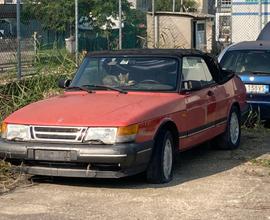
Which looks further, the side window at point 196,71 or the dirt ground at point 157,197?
the side window at point 196,71

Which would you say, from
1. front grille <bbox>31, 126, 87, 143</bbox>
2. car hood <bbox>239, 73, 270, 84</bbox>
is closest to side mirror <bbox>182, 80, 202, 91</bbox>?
front grille <bbox>31, 126, 87, 143</bbox>

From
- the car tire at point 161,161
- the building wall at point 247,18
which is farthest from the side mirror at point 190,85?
the building wall at point 247,18

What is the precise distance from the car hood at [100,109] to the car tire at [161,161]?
11.2 inches

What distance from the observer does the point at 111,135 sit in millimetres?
6766

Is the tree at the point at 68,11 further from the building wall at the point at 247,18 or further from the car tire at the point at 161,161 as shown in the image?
the car tire at the point at 161,161

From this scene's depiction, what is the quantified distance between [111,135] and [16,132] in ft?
3.65

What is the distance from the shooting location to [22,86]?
11203 millimetres

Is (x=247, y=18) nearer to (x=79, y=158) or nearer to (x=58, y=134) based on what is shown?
(x=58, y=134)

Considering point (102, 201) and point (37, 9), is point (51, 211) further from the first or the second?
point (37, 9)

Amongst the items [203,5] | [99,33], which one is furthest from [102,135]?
[203,5]

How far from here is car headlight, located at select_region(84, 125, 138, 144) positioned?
22.1 feet

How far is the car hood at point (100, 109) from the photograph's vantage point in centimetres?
691

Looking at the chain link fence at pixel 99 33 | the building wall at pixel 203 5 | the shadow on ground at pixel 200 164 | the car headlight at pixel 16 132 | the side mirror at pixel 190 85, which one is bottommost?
the shadow on ground at pixel 200 164

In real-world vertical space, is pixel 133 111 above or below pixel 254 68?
below
